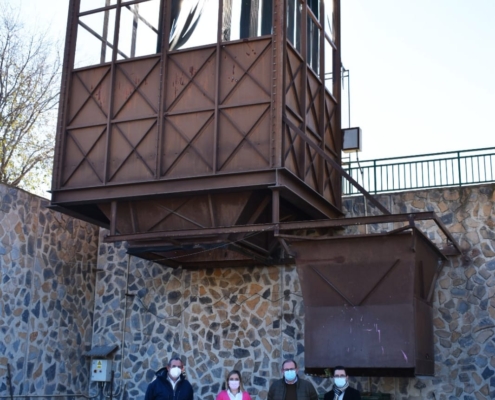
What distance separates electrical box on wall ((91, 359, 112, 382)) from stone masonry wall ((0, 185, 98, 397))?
644 mm

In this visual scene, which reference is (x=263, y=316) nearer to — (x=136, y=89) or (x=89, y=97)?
(x=136, y=89)

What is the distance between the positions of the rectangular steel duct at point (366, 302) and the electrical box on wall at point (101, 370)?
5.90 meters

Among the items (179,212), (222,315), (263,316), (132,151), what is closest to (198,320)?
(222,315)

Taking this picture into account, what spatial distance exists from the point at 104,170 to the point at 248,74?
3367 mm

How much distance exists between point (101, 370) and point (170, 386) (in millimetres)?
6635

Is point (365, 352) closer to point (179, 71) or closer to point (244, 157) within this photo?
point (244, 157)

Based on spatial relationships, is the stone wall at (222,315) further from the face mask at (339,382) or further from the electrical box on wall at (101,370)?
the face mask at (339,382)

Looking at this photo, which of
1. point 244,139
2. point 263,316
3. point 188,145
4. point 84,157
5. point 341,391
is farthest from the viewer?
point 263,316

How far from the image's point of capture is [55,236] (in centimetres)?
1753

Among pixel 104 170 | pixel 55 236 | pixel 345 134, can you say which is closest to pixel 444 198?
pixel 345 134

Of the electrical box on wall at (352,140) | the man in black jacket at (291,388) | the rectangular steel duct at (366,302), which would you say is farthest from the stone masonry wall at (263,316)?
the man in black jacket at (291,388)

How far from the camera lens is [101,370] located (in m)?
17.2

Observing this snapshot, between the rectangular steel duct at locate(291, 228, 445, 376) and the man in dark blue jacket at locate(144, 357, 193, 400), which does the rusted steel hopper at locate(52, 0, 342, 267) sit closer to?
the rectangular steel duct at locate(291, 228, 445, 376)

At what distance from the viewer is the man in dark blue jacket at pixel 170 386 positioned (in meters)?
10.9
